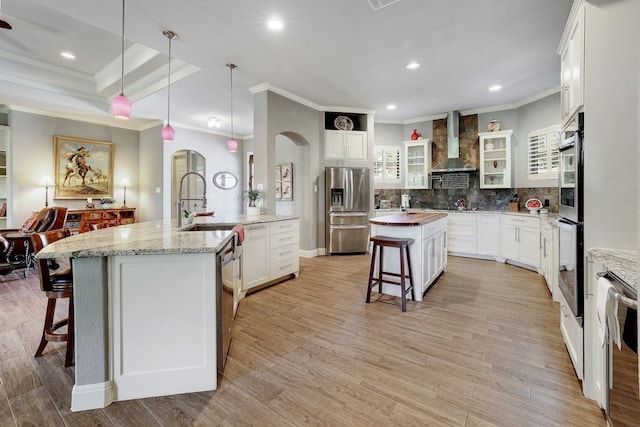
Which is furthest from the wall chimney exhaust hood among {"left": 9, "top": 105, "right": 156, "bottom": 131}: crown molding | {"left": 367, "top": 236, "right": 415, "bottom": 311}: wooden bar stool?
{"left": 9, "top": 105, "right": 156, "bottom": 131}: crown molding

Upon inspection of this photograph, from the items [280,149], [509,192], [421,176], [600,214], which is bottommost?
[600,214]

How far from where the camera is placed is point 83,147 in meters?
6.09

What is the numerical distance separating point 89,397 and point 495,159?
6.24m

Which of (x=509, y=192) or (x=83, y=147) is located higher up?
(x=83, y=147)

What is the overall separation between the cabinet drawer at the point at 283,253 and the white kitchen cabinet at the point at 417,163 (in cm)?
346

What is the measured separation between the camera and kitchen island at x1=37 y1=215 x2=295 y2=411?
1504 millimetres

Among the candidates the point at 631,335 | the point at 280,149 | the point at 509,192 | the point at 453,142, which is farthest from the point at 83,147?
the point at 509,192

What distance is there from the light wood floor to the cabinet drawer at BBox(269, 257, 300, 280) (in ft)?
1.61

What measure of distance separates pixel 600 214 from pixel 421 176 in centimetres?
463

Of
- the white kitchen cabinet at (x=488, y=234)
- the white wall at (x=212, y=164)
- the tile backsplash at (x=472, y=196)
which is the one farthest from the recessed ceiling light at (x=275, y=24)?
the white wall at (x=212, y=164)

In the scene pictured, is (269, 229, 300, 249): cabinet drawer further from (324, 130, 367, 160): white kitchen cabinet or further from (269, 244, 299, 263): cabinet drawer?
(324, 130, 367, 160): white kitchen cabinet

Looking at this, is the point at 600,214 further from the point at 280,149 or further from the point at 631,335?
the point at 280,149

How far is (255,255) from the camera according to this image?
3.35 meters

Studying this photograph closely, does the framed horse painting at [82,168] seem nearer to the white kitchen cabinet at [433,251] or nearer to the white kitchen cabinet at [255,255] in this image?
the white kitchen cabinet at [255,255]
